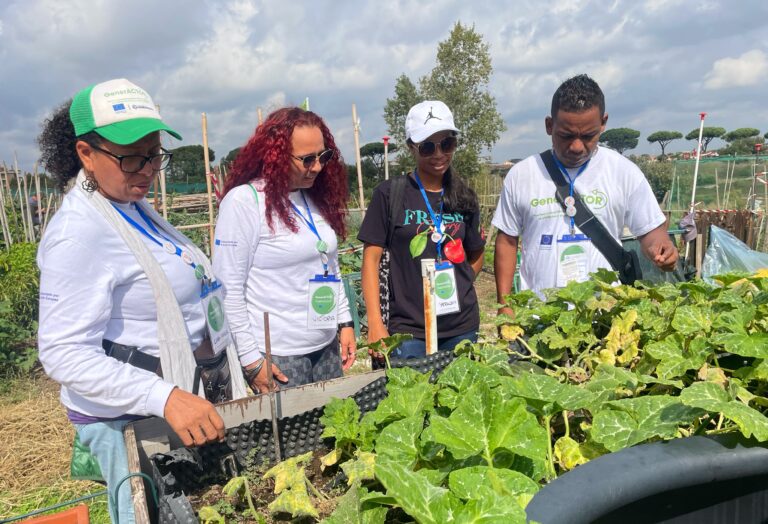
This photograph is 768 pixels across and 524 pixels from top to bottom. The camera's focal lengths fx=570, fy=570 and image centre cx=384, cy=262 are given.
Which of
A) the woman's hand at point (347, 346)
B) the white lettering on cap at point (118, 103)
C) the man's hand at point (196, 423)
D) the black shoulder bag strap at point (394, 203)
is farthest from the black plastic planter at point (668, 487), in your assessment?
the woman's hand at point (347, 346)

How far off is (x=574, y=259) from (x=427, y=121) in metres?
0.90

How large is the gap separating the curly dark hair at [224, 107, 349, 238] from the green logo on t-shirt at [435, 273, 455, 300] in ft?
1.77

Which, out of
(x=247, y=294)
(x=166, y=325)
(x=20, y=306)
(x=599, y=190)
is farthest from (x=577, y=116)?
(x=20, y=306)

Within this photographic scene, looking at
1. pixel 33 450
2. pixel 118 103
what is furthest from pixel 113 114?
pixel 33 450

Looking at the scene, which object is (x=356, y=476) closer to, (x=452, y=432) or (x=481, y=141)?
(x=452, y=432)

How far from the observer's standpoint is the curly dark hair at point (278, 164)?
2391 millimetres

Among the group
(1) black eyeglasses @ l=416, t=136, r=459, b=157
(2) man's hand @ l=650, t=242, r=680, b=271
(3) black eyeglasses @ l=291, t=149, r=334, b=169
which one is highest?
(1) black eyeglasses @ l=416, t=136, r=459, b=157

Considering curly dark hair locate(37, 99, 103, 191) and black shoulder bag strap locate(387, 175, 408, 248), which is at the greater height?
curly dark hair locate(37, 99, 103, 191)

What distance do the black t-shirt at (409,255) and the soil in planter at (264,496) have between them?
4.73ft

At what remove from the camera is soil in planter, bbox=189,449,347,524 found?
3.46ft

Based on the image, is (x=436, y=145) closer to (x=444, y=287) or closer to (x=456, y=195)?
(x=456, y=195)

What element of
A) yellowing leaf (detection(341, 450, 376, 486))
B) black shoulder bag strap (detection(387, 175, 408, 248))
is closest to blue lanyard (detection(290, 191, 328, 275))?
black shoulder bag strap (detection(387, 175, 408, 248))

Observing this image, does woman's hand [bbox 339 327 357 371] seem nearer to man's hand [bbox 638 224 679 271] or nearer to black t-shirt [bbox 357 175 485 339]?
black t-shirt [bbox 357 175 485 339]

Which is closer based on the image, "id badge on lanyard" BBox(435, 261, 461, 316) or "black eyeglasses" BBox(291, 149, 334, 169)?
"black eyeglasses" BBox(291, 149, 334, 169)
